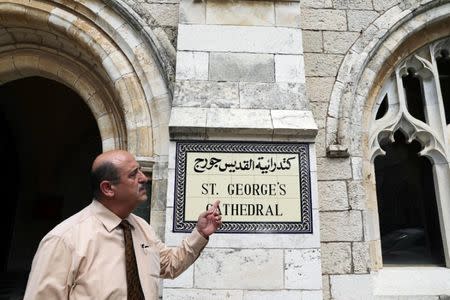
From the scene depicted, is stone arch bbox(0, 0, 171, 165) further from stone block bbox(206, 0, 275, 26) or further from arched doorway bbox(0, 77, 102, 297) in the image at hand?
arched doorway bbox(0, 77, 102, 297)

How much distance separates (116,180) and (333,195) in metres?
2.20

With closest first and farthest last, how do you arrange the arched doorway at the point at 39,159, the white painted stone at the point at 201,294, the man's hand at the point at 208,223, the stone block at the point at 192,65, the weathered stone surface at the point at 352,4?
the man's hand at the point at 208,223 < the white painted stone at the point at 201,294 < the stone block at the point at 192,65 < the weathered stone surface at the point at 352,4 < the arched doorway at the point at 39,159

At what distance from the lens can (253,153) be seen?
2684mm

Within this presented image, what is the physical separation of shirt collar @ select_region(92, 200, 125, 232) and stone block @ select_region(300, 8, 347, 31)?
288cm

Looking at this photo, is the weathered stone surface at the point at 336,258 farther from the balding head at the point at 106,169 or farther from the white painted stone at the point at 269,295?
the balding head at the point at 106,169

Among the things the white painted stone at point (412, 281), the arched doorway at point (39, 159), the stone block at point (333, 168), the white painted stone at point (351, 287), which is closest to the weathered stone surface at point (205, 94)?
Answer: the stone block at point (333, 168)

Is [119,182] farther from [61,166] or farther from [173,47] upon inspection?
[61,166]

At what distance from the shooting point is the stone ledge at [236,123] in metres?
2.66

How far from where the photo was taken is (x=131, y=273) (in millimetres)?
1283

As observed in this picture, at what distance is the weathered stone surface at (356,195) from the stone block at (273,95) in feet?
2.75

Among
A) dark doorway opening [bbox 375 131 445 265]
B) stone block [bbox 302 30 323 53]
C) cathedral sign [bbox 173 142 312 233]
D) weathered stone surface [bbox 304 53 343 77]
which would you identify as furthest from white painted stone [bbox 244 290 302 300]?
stone block [bbox 302 30 323 53]

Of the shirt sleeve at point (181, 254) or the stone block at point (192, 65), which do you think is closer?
the shirt sleeve at point (181, 254)

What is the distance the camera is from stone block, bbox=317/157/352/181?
3.18 meters

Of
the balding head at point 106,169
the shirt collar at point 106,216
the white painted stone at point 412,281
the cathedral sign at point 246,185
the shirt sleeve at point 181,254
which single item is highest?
the cathedral sign at point 246,185
